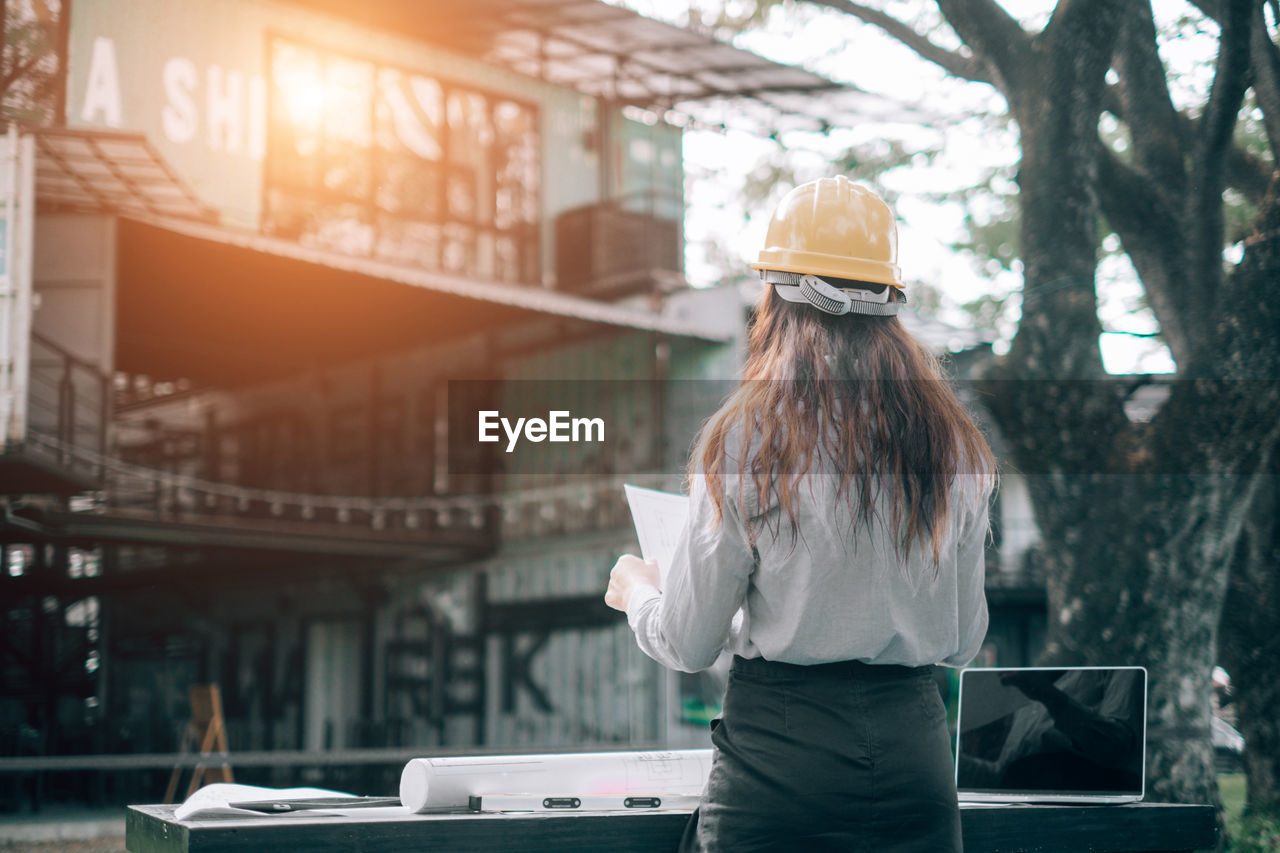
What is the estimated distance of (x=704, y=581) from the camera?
6.40 ft

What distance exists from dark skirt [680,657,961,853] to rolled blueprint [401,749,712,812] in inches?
17.9

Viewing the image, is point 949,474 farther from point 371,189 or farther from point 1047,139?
point 371,189

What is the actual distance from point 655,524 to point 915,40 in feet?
22.2

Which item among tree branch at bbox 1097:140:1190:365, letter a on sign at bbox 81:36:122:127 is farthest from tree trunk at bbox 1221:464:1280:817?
letter a on sign at bbox 81:36:122:127

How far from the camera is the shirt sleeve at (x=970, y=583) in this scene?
2.14 m

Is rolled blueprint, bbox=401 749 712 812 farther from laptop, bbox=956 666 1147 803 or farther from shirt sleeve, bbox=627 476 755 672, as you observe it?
laptop, bbox=956 666 1147 803

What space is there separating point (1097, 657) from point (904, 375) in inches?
208

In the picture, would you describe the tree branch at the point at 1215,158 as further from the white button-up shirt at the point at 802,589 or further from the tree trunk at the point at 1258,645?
the white button-up shirt at the point at 802,589

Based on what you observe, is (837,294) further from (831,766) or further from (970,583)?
(831,766)

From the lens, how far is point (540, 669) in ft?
57.2

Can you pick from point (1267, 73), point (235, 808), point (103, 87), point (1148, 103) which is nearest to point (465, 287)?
point (103, 87)

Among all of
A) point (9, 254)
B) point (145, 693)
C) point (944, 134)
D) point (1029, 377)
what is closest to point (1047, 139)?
point (1029, 377)

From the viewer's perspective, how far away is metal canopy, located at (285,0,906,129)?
15.9 meters

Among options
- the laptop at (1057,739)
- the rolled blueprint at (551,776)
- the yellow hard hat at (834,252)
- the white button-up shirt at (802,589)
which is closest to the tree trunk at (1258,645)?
the laptop at (1057,739)
